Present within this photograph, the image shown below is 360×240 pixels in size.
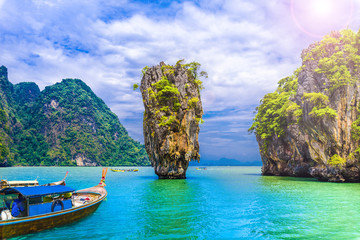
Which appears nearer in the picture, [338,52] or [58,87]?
[338,52]

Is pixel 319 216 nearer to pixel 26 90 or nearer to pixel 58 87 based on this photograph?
pixel 58 87

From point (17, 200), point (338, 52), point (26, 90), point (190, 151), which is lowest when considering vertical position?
point (17, 200)

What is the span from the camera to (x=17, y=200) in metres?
12.2

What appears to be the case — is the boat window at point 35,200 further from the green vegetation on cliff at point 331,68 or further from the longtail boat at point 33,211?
the green vegetation on cliff at point 331,68

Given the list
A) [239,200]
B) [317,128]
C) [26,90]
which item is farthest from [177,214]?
[26,90]

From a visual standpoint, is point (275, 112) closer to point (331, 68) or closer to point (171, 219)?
point (331, 68)

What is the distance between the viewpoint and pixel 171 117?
38438mm

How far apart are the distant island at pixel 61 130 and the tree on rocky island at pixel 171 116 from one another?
101124mm

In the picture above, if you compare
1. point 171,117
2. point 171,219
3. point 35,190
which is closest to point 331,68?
point 171,117

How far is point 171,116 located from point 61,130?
130 m

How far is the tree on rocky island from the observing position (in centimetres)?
3872

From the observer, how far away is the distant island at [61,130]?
130750mm

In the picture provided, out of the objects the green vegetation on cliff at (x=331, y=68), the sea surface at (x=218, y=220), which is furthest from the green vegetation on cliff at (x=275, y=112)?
the sea surface at (x=218, y=220)

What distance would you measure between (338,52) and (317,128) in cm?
1104
